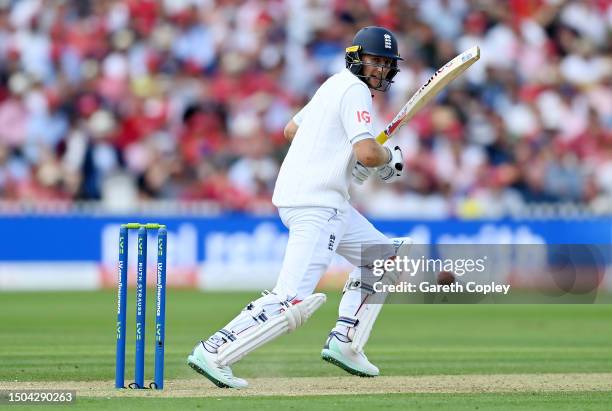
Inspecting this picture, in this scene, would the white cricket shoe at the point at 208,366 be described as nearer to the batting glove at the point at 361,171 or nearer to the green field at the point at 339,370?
the green field at the point at 339,370

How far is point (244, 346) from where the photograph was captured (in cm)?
703

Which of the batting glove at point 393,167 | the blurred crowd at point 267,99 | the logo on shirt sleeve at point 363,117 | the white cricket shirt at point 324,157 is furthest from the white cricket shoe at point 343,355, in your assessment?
the blurred crowd at point 267,99

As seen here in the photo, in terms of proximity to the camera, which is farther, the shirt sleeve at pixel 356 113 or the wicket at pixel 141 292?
the shirt sleeve at pixel 356 113

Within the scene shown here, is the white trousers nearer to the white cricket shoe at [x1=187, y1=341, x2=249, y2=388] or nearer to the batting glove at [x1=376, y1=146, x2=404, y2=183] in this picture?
the batting glove at [x1=376, y1=146, x2=404, y2=183]

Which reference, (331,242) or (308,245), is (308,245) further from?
(331,242)

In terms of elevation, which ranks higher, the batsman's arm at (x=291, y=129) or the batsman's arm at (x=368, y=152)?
the batsman's arm at (x=291, y=129)

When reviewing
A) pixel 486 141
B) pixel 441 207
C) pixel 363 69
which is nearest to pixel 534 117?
pixel 486 141

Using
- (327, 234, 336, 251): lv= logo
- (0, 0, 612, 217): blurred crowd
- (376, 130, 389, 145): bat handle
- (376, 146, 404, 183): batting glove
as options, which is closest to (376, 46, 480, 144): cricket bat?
(376, 130, 389, 145): bat handle

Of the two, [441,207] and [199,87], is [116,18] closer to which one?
[199,87]

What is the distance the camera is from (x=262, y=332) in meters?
7.03

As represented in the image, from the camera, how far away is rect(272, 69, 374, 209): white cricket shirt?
7219mm

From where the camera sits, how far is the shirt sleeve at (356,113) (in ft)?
23.0

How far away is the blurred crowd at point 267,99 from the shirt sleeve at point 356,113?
9350 mm

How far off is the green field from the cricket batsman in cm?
26
